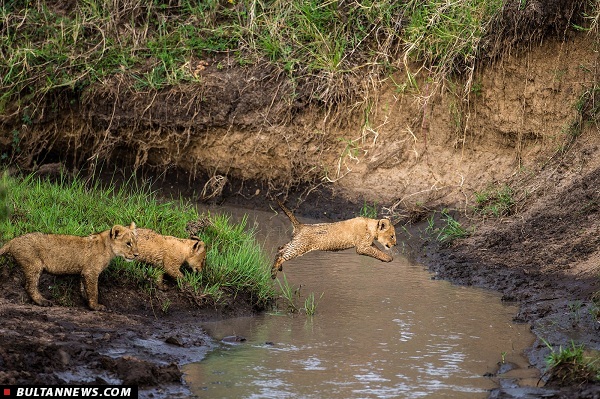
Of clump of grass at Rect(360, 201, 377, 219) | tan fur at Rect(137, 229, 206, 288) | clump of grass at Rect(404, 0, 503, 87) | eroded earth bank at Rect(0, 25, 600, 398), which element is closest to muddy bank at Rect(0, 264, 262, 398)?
tan fur at Rect(137, 229, 206, 288)

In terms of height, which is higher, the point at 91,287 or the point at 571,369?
the point at 571,369

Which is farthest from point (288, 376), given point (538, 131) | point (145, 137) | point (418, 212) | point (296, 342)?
point (145, 137)

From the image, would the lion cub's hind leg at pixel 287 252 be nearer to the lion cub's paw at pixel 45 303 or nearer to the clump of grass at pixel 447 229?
the clump of grass at pixel 447 229

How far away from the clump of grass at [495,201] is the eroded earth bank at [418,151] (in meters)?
0.04

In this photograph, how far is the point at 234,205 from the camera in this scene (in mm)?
12070

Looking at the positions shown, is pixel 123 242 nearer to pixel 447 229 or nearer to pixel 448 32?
pixel 447 229

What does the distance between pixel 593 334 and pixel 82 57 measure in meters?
7.75

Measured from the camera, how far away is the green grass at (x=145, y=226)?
25.6 ft

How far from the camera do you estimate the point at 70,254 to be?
7055 mm

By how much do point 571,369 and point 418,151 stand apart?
237 inches

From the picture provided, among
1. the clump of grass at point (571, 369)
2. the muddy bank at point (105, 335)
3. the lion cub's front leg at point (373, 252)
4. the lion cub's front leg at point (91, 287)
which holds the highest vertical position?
the lion cub's front leg at point (373, 252)

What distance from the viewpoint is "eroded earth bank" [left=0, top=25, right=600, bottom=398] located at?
9422 mm

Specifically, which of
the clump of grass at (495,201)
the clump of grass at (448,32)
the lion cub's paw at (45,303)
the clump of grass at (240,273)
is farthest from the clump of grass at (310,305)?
the clump of grass at (448,32)

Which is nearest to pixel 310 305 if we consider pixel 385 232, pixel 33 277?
pixel 385 232
